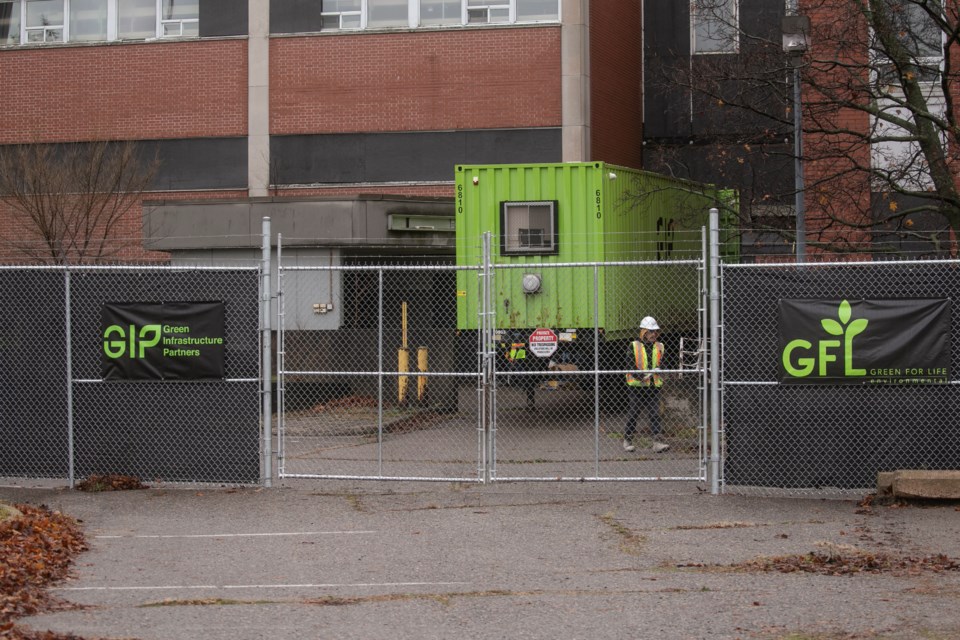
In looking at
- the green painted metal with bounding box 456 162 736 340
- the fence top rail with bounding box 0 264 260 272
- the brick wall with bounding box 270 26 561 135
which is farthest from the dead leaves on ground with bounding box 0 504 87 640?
the brick wall with bounding box 270 26 561 135

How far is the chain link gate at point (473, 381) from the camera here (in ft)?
43.4

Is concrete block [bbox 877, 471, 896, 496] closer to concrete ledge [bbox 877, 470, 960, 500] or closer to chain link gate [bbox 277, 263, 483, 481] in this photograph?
concrete ledge [bbox 877, 470, 960, 500]

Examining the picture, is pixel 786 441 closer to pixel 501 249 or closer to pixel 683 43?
pixel 501 249

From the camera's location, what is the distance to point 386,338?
2212 cm

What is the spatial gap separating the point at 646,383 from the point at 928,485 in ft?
13.7

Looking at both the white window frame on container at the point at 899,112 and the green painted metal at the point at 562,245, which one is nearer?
the white window frame on container at the point at 899,112

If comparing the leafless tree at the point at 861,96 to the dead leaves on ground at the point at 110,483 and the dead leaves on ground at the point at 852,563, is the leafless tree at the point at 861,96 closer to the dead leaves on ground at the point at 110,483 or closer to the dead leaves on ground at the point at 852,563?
the dead leaves on ground at the point at 852,563

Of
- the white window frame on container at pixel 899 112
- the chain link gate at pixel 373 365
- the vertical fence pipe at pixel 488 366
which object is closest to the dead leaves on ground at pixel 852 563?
the vertical fence pipe at pixel 488 366

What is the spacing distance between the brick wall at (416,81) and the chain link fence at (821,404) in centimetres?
1667

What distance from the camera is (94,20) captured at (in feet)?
98.5

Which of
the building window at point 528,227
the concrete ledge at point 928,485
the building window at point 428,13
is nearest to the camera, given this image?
the concrete ledge at point 928,485

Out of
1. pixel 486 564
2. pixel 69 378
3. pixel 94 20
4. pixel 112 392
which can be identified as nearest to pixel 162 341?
pixel 112 392

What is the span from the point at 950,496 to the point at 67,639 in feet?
26.5

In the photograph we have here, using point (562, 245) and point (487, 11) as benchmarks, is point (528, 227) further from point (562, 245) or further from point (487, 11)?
point (487, 11)
